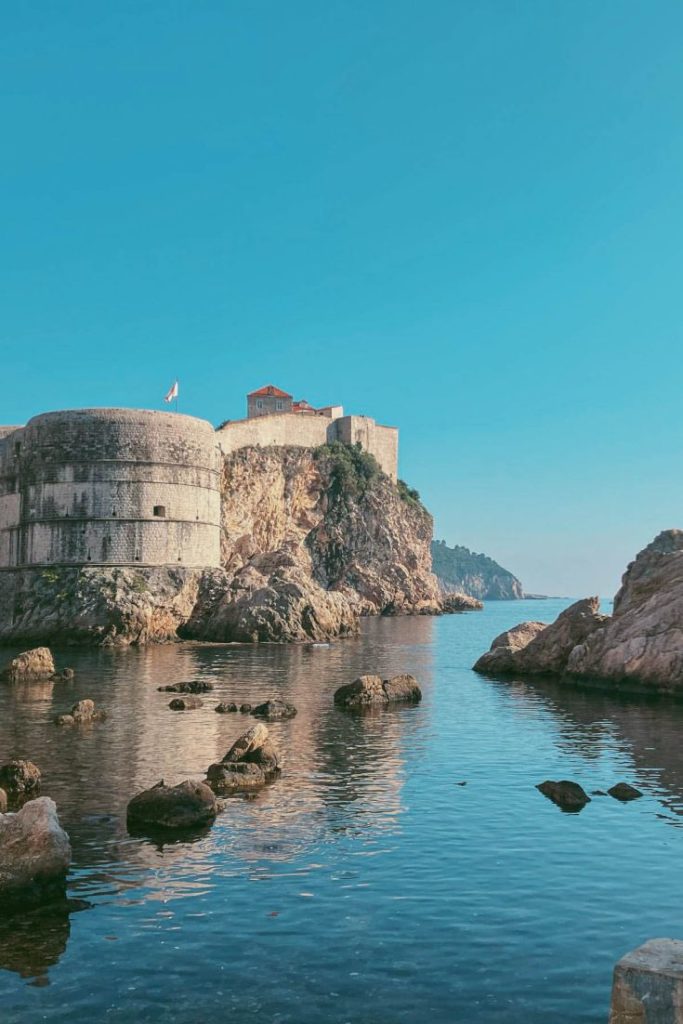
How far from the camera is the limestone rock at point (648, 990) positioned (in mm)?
5492

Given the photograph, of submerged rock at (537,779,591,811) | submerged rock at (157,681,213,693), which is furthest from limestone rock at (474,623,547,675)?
submerged rock at (537,779,591,811)

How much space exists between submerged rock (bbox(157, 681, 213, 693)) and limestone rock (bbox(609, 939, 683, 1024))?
76.3 ft

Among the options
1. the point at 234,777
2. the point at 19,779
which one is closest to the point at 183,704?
the point at 234,777

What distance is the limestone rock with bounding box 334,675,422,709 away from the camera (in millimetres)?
25531

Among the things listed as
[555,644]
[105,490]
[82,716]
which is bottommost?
[82,716]

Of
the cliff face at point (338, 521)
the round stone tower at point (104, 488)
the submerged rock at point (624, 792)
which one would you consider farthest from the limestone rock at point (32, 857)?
the cliff face at point (338, 521)

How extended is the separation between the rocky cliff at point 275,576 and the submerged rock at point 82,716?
24389mm

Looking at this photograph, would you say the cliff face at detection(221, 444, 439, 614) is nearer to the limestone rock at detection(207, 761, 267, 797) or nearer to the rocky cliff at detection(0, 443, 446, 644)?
the rocky cliff at detection(0, 443, 446, 644)

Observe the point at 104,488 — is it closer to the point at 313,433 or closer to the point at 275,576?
the point at 275,576

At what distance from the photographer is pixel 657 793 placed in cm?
1520

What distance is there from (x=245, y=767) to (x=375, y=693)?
35.0 ft

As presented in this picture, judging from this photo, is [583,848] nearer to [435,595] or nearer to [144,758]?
[144,758]

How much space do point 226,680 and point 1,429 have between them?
29.1m

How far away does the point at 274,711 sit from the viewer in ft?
76.0
